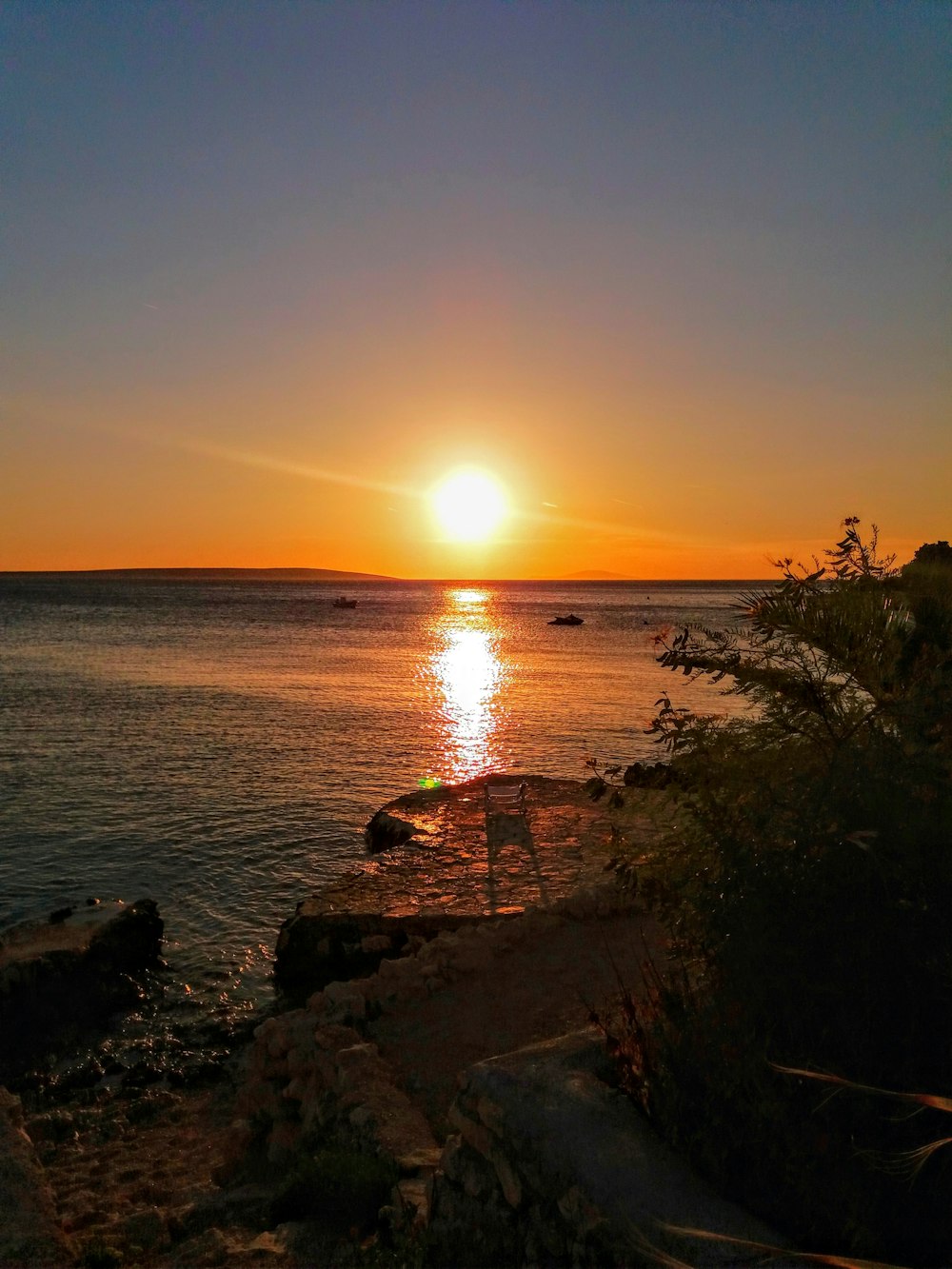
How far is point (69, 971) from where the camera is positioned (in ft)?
33.1

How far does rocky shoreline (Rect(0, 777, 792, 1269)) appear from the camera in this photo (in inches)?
169

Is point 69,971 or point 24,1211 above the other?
point 24,1211

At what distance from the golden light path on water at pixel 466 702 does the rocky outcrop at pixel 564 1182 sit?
641 inches

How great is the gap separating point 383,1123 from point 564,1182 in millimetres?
2395

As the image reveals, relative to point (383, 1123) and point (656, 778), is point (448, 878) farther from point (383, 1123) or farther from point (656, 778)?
point (656, 778)

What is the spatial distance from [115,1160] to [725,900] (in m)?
5.72

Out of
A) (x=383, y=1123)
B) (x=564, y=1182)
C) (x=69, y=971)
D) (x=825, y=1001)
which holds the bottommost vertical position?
(x=69, y=971)


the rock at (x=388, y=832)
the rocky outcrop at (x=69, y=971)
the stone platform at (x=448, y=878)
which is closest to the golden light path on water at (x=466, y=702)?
the stone platform at (x=448, y=878)

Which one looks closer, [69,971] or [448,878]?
[69,971]

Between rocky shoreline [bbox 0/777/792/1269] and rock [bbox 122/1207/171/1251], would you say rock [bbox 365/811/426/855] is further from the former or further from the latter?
rock [bbox 122/1207/171/1251]

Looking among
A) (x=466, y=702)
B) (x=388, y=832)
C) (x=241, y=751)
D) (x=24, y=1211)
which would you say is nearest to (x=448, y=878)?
(x=388, y=832)

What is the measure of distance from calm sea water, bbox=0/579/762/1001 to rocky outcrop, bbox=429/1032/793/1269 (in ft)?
20.4

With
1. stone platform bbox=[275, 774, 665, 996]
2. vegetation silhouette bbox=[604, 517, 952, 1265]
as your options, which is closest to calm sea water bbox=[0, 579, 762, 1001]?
stone platform bbox=[275, 774, 665, 996]

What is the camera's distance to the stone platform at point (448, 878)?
418 inches
